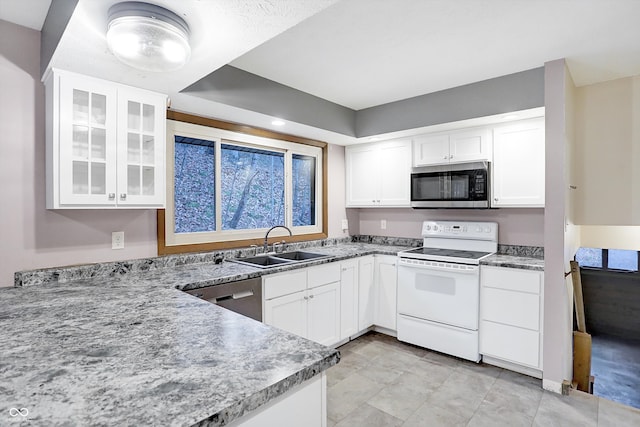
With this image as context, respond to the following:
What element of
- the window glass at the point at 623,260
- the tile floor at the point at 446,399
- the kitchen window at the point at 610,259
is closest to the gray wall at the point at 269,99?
the tile floor at the point at 446,399

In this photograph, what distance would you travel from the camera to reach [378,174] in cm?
383

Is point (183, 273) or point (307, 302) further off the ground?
point (183, 273)

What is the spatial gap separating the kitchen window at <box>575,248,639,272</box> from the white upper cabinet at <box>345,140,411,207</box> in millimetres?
2123

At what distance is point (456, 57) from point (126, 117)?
2.26 metres

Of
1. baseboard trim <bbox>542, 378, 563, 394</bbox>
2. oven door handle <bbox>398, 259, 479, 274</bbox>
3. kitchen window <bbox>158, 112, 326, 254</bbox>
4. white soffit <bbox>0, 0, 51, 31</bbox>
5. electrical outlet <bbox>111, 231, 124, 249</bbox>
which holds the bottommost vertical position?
baseboard trim <bbox>542, 378, 563, 394</bbox>

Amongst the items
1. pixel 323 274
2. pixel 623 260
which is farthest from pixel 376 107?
pixel 623 260

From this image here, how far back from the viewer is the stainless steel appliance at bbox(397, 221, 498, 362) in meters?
2.83

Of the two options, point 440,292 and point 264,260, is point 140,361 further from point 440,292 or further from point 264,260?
point 440,292

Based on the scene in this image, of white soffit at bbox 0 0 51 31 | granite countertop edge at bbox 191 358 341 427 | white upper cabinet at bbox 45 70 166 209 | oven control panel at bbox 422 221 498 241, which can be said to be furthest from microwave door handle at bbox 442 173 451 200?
white soffit at bbox 0 0 51 31

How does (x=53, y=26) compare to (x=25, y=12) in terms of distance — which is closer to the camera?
(x=53, y=26)

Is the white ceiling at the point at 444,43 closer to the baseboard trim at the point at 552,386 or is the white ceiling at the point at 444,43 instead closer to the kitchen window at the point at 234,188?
the kitchen window at the point at 234,188

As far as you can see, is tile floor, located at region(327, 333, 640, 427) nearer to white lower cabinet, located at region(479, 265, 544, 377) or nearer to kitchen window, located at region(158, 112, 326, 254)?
white lower cabinet, located at region(479, 265, 544, 377)

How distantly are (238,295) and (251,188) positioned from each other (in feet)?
4.26

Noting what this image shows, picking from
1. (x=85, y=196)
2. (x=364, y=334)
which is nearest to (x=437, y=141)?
(x=364, y=334)
